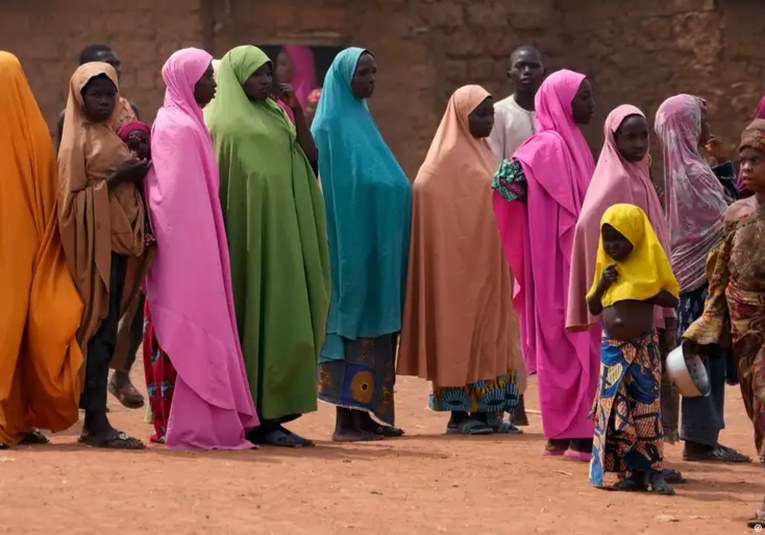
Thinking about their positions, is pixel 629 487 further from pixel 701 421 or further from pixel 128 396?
pixel 128 396

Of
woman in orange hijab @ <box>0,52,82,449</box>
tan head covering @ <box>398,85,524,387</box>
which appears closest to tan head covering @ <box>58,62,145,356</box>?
woman in orange hijab @ <box>0,52,82,449</box>

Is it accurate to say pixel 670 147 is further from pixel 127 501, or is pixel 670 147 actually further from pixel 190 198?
pixel 127 501

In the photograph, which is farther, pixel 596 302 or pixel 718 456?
pixel 718 456

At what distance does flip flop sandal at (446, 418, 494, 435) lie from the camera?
11062 millimetres

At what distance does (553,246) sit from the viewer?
989cm

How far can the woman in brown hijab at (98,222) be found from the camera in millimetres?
9398

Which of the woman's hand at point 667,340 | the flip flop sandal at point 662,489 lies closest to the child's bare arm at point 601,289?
the woman's hand at point 667,340

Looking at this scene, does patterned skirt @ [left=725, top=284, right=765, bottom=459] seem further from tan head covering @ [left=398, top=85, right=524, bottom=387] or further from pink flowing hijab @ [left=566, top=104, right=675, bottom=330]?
tan head covering @ [left=398, top=85, right=524, bottom=387]

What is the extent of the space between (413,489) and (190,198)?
207 cm

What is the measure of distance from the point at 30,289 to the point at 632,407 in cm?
313

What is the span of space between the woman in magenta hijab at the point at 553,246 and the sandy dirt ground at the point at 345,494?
31 centimetres

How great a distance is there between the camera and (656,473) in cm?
862

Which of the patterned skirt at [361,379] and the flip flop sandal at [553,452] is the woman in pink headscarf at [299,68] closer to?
the patterned skirt at [361,379]

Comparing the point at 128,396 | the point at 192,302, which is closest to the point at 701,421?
the point at 192,302
